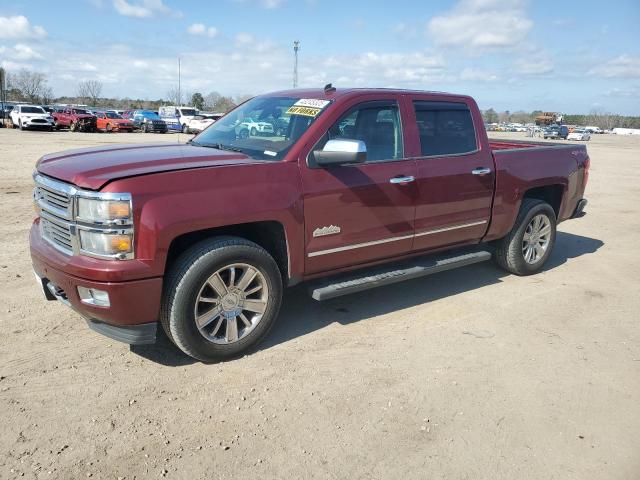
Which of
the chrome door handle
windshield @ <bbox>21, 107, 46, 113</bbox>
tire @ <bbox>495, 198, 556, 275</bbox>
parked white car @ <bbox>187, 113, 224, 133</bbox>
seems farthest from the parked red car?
the chrome door handle

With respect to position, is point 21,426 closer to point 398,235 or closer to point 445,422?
point 445,422

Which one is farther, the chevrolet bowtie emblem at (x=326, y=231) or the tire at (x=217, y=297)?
the chevrolet bowtie emblem at (x=326, y=231)

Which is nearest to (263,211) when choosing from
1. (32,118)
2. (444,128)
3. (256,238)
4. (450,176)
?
(256,238)

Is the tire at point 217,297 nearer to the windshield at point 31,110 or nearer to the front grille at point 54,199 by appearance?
the front grille at point 54,199

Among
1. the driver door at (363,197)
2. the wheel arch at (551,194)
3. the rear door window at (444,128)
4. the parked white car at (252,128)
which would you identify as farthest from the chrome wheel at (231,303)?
the wheel arch at (551,194)

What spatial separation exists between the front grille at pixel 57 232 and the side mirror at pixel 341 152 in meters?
1.80

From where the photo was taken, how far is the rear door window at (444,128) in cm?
481

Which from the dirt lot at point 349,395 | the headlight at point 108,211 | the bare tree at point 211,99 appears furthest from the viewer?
the bare tree at point 211,99

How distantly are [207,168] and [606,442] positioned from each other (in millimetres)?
3002

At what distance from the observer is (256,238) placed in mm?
4062

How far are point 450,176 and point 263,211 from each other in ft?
6.66

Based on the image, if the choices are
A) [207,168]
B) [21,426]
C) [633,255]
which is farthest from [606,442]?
[633,255]

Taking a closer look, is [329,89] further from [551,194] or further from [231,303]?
[551,194]

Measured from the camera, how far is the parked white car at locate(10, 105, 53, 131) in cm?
3228
